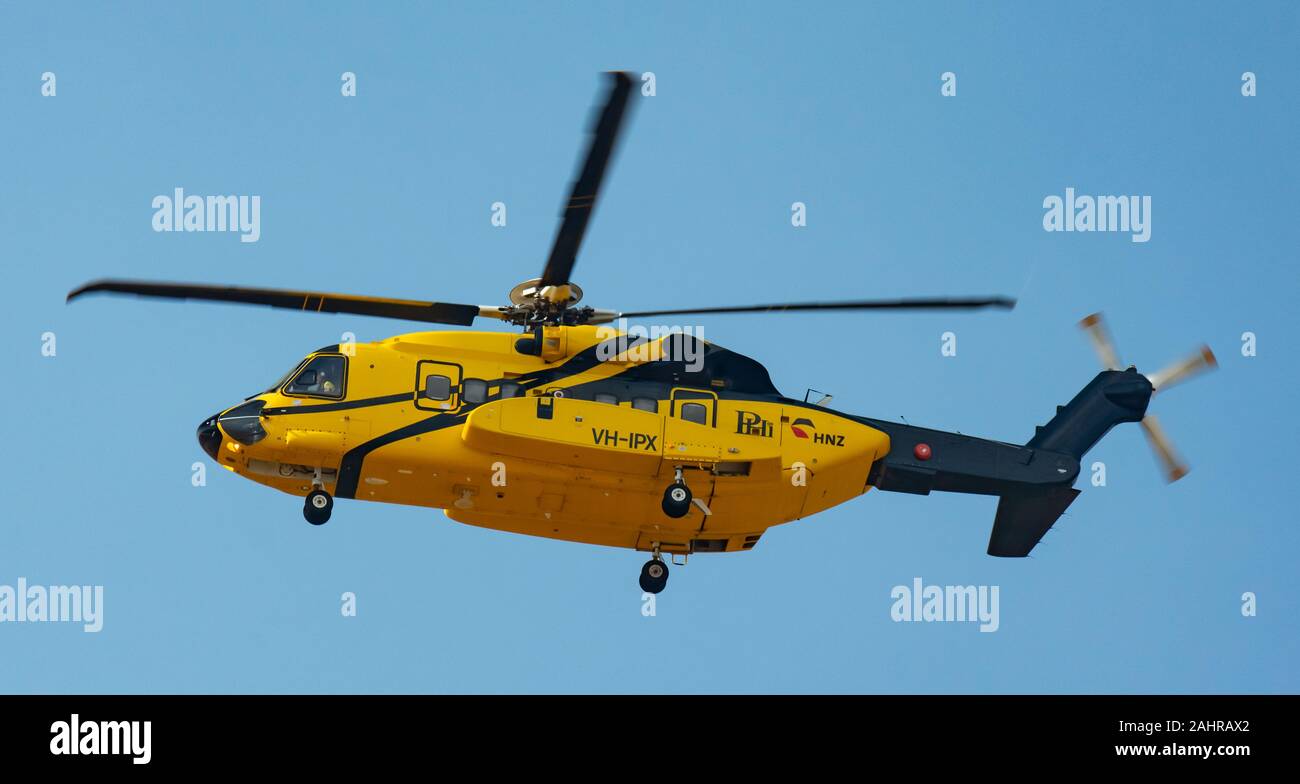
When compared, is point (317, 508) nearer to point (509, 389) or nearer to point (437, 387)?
point (437, 387)

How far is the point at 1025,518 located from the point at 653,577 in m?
5.75

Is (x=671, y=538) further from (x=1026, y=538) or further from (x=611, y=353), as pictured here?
(x=1026, y=538)

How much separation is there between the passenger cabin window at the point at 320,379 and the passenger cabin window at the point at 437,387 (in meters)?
1.16

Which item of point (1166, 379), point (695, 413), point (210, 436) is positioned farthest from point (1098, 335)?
point (210, 436)

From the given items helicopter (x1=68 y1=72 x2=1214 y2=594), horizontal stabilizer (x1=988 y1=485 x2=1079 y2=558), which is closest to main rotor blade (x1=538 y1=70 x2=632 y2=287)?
helicopter (x1=68 y1=72 x2=1214 y2=594)

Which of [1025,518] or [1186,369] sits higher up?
[1186,369]

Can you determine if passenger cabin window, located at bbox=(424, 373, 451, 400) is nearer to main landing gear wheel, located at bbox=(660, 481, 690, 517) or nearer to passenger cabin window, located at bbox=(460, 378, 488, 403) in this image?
passenger cabin window, located at bbox=(460, 378, 488, 403)

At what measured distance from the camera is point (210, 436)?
2408 cm

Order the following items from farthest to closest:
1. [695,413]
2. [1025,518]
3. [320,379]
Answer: [1025,518] → [695,413] → [320,379]

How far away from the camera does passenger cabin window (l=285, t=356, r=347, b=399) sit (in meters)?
24.3

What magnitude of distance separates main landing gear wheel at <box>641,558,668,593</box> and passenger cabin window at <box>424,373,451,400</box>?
12.4ft

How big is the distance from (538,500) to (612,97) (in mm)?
6383

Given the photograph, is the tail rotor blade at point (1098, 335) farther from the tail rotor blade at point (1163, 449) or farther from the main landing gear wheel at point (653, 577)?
the main landing gear wheel at point (653, 577)

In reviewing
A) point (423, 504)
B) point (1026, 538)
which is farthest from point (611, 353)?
point (1026, 538)
